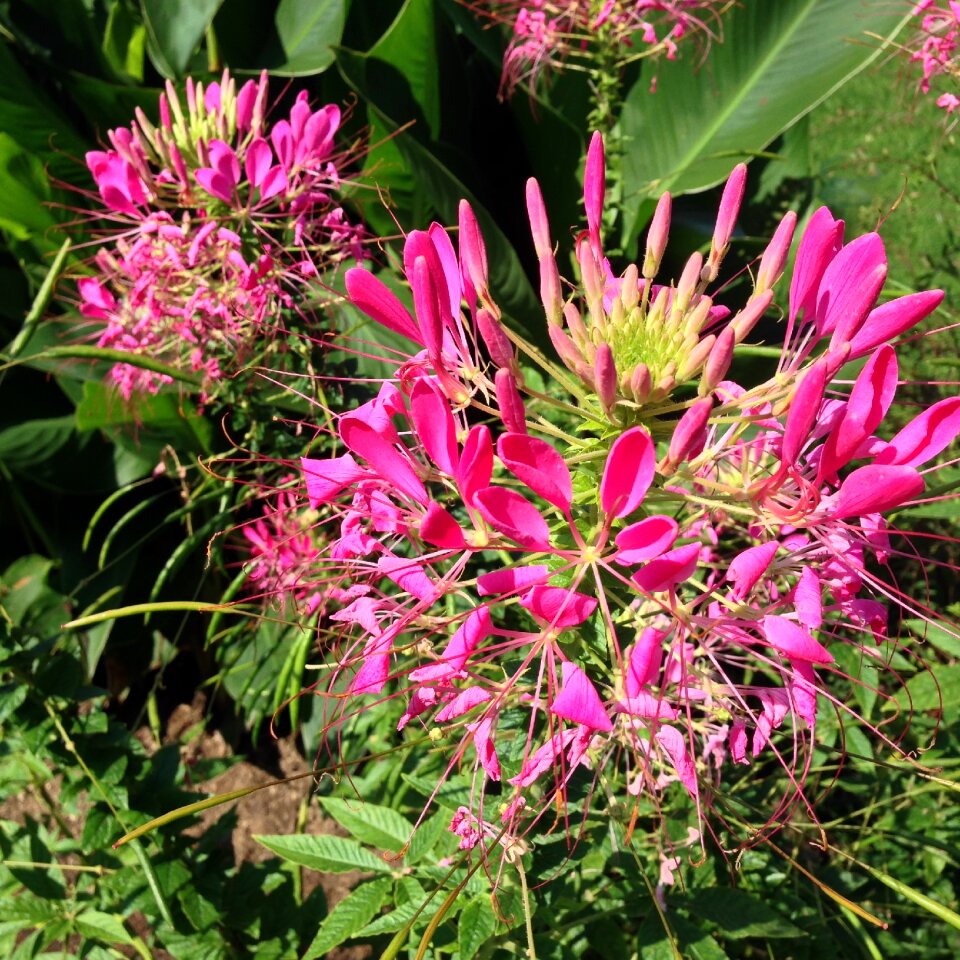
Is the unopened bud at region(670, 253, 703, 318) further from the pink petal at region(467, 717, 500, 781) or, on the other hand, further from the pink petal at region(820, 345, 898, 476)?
the pink petal at region(467, 717, 500, 781)

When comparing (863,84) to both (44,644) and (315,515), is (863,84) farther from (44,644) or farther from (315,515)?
(44,644)

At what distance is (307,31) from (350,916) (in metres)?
2.62

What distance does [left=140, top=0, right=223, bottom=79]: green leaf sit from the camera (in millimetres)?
2451

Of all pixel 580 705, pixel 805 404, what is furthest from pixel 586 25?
pixel 580 705

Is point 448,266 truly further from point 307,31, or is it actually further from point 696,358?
point 307,31

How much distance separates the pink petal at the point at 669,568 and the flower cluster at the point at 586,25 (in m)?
1.54

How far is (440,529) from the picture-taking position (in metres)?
0.63

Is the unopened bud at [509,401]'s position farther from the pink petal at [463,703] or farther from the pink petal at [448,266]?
the pink petal at [463,703]

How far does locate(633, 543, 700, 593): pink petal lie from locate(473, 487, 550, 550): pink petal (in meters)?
0.08

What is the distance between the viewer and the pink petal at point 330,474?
31.0 inches

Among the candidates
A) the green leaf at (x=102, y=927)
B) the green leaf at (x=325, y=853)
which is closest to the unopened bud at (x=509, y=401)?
the green leaf at (x=325, y=853)

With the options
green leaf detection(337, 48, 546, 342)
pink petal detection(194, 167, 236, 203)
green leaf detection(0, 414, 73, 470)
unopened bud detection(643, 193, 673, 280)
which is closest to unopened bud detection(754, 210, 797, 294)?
unopened bud detection(643, 193, 673, 280)

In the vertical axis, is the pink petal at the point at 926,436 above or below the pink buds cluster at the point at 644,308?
below

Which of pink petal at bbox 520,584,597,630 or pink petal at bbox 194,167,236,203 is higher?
pink petal at bbox 194,167,236,203
